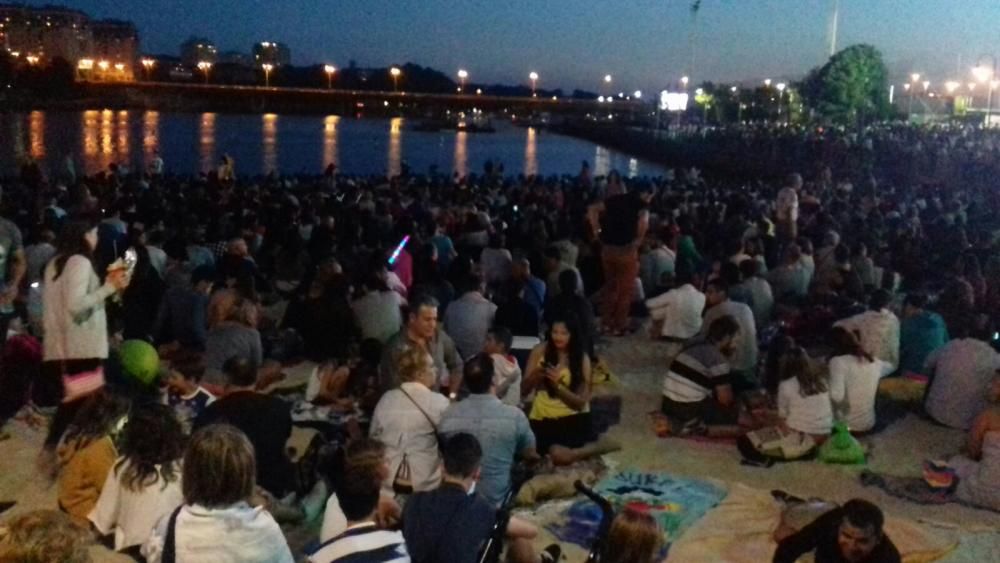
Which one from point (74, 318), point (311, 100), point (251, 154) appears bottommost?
point (251, 154)

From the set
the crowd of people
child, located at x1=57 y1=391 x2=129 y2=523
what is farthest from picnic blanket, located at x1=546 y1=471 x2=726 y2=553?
child, located at x1=57 y1=391 x2=129 y2=523

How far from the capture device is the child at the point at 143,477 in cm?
477

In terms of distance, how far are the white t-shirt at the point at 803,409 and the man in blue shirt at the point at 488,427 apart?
2304 mm

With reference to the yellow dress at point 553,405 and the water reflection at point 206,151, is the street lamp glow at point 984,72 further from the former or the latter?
the yellow dress at point 553,405

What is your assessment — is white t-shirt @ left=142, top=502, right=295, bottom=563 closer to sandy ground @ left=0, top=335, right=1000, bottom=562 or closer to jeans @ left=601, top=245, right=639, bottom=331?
sandy ground @ left=0, top=335, right=1000, bottom=562

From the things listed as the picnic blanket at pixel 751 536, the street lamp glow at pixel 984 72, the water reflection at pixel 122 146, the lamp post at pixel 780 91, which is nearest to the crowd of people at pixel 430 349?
the picnic blanket at pixel 751 536

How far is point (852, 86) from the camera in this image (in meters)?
69.8

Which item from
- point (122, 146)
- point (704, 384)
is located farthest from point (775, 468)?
point (122, 146)

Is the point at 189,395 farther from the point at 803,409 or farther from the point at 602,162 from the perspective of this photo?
the point at 602,162

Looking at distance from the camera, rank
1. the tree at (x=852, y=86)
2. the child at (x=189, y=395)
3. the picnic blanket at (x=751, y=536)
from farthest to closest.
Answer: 1. the tree at (x=852, y=86)
2. the child at (x=189, y=395)
3. the picnic blanket at (x=751, y=536)

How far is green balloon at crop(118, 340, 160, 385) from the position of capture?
6859mm

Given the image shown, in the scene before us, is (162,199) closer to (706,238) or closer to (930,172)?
(706,238)

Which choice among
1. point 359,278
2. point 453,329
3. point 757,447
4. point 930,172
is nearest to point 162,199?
point 359,278

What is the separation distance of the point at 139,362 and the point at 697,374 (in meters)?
3.92
